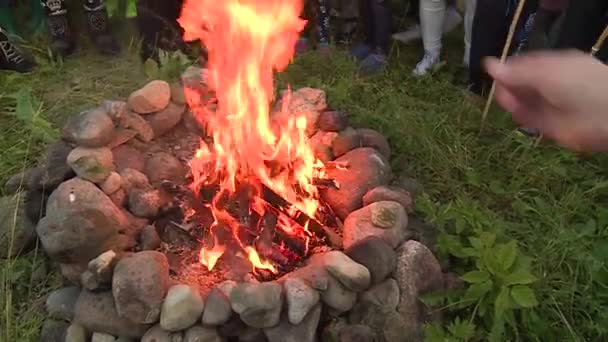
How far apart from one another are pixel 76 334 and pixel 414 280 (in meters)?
1.52

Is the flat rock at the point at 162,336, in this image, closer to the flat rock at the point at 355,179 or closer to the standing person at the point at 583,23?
the flat rock at the point at 355,179

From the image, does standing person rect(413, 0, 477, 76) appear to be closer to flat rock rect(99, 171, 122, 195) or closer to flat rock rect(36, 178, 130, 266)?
flat rock rect(99, 171, 122, 195)

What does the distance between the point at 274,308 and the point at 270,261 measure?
387mm

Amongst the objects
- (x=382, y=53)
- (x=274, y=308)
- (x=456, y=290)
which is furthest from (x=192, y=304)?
(x=382, y=53)

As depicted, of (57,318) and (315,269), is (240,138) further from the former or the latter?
(57,318)

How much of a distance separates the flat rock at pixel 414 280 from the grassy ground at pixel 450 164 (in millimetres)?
205

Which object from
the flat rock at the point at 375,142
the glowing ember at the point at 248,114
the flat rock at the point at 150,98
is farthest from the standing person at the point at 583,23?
the flat rock at the point at 150,98

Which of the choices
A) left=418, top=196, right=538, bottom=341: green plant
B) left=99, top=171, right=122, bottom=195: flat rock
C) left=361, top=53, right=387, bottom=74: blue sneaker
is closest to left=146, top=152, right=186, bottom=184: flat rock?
left=99, top=171, right=122, bottom=195: flat rock

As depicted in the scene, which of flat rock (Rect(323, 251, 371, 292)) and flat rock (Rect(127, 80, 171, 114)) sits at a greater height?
flat rock (Rect(127, 80, 171, 114))

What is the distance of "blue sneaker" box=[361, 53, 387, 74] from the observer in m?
5.06

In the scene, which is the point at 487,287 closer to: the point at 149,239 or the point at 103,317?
the point at 149,239

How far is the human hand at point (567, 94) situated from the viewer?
1101 millimetres

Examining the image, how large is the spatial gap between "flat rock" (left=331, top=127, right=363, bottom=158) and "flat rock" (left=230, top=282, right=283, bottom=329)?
115cm

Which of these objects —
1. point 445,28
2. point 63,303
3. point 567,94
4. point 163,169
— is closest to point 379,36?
point 445,28
